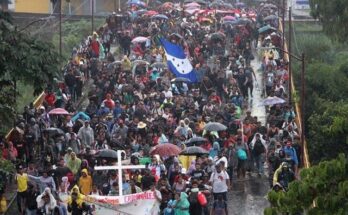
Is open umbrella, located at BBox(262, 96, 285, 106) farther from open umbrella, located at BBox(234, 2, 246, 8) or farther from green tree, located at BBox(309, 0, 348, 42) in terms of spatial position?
open umbrella, located at BBox(234, 2, 246, 8)

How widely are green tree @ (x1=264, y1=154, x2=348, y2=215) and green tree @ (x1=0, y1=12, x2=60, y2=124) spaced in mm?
8016

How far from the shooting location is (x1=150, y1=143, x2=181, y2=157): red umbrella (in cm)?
2603

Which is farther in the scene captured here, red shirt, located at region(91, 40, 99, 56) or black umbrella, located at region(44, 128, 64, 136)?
red shirt, located at region(91, 40, 99, 56)

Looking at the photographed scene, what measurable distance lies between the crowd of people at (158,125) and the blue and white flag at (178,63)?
278 millimetres

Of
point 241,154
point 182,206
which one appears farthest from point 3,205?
point 241,154

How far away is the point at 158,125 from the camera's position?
29.8m

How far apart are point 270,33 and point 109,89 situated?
38.2 ft

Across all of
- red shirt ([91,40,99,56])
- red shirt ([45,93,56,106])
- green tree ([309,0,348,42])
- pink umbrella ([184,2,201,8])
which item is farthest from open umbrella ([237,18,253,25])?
red shirt ([45,93,56,106])

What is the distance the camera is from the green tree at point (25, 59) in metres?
22.8

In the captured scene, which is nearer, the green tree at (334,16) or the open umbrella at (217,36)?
the green tree at (334,16)

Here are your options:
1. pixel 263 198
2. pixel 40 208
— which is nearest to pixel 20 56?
pixel 40 208

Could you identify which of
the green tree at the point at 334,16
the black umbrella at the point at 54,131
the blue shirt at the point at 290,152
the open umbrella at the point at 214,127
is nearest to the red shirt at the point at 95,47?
the green tree at the point at 334,16

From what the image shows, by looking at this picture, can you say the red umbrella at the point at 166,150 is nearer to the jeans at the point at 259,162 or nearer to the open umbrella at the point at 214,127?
the open umbrella at the point at 214,127

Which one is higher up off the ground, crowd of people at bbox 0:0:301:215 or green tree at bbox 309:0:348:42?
green tree at bbox 309:0:348:42
